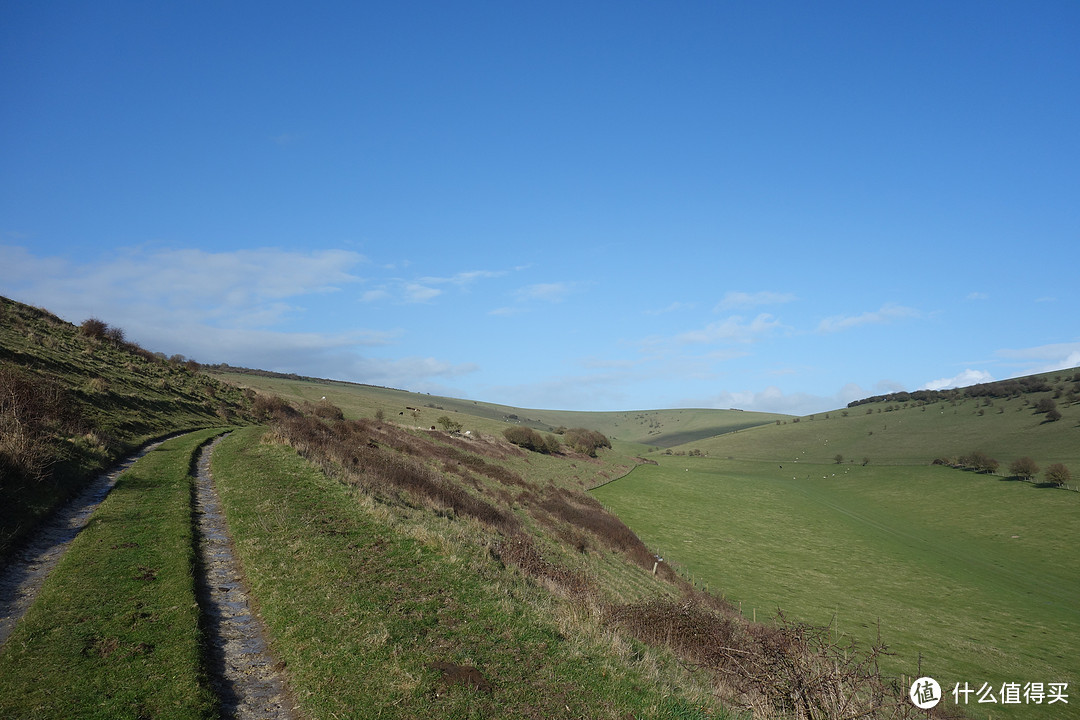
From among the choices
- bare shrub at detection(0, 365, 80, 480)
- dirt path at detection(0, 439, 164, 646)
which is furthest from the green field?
bare shrub at detection(0, 365, 80, 480)

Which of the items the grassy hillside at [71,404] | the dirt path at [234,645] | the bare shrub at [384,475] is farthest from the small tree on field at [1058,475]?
the grassy hillside at [71,404]

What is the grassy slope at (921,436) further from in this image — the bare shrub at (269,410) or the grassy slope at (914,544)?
A: the bare shrub at (269,410)

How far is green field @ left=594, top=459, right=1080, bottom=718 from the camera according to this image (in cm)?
2895

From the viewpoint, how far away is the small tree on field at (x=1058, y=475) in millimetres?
63031

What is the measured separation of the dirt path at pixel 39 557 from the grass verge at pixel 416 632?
3.58 metres

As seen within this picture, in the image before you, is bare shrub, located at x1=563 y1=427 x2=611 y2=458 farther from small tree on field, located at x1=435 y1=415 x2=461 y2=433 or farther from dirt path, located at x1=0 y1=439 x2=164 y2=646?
dirt path, located at x1=0 y1=439 x2=164 y2=646

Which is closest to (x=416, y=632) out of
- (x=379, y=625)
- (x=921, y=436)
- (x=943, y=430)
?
(x=379, y=625)

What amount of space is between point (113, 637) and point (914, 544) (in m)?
67.7

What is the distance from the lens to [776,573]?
42000mm

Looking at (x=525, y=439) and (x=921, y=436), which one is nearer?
(x=525, y=439)

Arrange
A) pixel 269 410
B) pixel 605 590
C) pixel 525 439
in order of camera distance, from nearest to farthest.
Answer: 1. pixel 605 590
2. pixel 269 410
3. pixel 525 439

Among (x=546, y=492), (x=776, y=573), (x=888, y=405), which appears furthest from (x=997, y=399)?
(x=546, y=492)

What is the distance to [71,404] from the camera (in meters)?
23.6

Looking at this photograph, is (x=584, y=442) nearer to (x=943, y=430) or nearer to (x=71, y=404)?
(x=943, y=430)
